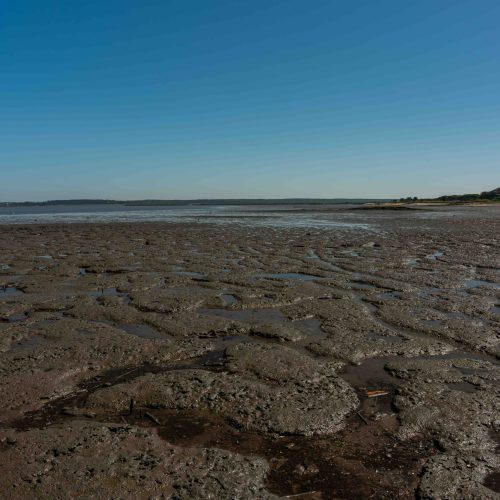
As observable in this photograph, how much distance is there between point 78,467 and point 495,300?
27.1 feet

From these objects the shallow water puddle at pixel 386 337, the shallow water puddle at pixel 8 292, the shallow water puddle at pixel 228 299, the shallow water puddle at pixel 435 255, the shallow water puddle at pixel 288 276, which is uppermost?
the shallow water puddle at pixel 8 292

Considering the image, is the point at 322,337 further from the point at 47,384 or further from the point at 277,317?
the point at 47,384

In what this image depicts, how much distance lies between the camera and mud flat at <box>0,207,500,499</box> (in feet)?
10.3

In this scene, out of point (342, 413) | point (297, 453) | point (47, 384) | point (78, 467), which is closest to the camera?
point (78, 467)

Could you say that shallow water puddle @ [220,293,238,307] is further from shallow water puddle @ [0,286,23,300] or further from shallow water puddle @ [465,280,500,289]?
shallow water puddle @ [465,280,500,289]

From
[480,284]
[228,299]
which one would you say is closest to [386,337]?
[228,299]

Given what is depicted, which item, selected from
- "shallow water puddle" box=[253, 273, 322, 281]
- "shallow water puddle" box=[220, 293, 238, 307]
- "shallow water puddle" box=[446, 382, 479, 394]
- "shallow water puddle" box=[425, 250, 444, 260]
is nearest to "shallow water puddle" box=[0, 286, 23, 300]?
"shallow water puddle" box=[220, 293, 238, 307]

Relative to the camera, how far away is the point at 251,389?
4.56m

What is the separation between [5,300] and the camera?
8703 millimetres

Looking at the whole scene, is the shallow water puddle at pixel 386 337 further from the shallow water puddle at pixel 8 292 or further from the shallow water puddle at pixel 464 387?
the shallow water puddle at pixel 8 292

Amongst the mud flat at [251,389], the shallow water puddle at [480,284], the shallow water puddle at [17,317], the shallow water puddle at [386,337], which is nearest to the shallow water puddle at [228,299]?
the mud flat at [251,389]

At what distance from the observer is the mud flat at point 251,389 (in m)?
3.14

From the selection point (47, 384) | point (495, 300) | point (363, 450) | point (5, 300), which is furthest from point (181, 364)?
point (495, 300)

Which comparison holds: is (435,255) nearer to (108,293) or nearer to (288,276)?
(288,276)
